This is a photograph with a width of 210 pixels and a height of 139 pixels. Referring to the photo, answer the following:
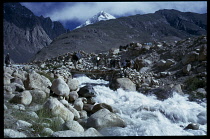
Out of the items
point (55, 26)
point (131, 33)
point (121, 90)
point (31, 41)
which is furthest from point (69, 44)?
point (55, 26)

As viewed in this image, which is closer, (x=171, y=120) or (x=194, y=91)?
(x=171, y=120)

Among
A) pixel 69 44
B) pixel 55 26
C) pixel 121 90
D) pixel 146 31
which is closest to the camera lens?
pixel 121 90

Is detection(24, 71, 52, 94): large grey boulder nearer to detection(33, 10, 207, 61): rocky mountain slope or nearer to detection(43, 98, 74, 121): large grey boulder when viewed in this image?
detection(43, 98, 74, 121): large grey boulder

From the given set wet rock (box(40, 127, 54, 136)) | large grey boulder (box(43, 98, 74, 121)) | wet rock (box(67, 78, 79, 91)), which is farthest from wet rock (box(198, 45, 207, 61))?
wet rock (box(40, 127, 54, 136))

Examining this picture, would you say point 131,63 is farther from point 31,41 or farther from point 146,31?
point 31,41

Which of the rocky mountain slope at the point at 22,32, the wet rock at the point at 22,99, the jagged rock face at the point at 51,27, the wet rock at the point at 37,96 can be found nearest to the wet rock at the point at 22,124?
the wet rock at the point at 22,99
